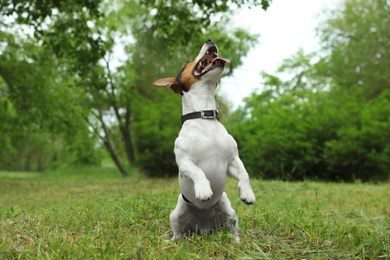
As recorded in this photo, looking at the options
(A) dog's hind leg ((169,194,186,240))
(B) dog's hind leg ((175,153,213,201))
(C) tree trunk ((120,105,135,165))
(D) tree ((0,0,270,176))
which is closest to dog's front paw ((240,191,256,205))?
(B) dog's hind leg ((175,153,213,201))

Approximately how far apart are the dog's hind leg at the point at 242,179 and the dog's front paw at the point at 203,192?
301mm

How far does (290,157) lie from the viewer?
1390cm

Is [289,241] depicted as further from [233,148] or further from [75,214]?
[75,214]

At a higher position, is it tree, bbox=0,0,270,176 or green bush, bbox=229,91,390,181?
tree, bbox=0,0,270,176

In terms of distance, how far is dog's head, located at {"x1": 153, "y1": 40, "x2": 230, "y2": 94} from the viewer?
11.1 feet

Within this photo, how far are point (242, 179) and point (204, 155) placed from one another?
0.35 metres

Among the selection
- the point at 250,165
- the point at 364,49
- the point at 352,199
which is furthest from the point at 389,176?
the point at 364,49

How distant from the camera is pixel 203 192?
292 cm

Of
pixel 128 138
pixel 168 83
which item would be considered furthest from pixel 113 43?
pixel 168 83

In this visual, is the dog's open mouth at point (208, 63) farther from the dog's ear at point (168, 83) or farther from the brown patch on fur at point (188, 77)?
the dog's ear at point (168, 83)

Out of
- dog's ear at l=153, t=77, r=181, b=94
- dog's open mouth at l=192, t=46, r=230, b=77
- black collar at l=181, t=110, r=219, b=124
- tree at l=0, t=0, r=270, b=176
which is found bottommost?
black collar at l=181, t=110, r=219, b=124

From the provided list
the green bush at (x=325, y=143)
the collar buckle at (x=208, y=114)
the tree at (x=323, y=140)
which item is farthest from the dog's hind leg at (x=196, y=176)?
the green bush at (x=325, y=143)

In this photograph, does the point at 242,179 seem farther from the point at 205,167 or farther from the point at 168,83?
the point at 168,83

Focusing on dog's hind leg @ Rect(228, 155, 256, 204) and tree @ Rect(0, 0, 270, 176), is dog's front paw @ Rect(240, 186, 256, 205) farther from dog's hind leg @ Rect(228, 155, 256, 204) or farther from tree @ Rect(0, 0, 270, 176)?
tree @ Rect(0, 0, 270, 176)
